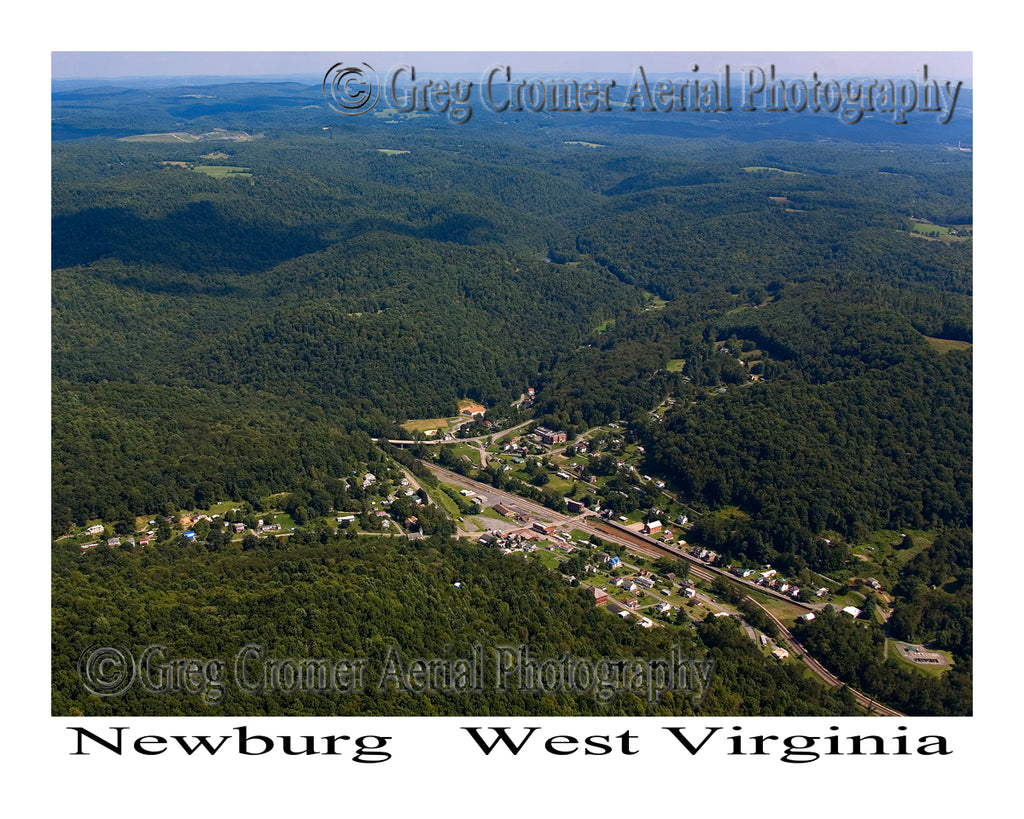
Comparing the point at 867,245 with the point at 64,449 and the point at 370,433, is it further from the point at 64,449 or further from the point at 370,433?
the point at 64,449

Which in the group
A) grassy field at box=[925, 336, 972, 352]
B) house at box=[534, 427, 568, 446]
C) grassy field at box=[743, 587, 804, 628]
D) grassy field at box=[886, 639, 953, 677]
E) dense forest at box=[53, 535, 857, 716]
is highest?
grassy field at box=[925, 336, 972, 352]

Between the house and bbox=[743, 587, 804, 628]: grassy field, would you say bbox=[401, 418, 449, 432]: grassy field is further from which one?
bbox=[743, 587, 804, 628]: grassy field

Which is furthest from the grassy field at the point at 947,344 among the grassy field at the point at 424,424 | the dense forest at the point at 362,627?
the dense forest at the point at 362,627

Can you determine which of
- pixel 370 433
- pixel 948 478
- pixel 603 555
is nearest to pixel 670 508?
pixel 603 555

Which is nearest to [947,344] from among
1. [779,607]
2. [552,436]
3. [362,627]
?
[552,436]

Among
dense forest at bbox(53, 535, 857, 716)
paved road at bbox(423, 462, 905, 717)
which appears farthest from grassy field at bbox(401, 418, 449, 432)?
dense forest at bbox(53, 535, 857, 716)

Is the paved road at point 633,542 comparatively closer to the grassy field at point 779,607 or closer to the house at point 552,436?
the grassy field at point 779,607
